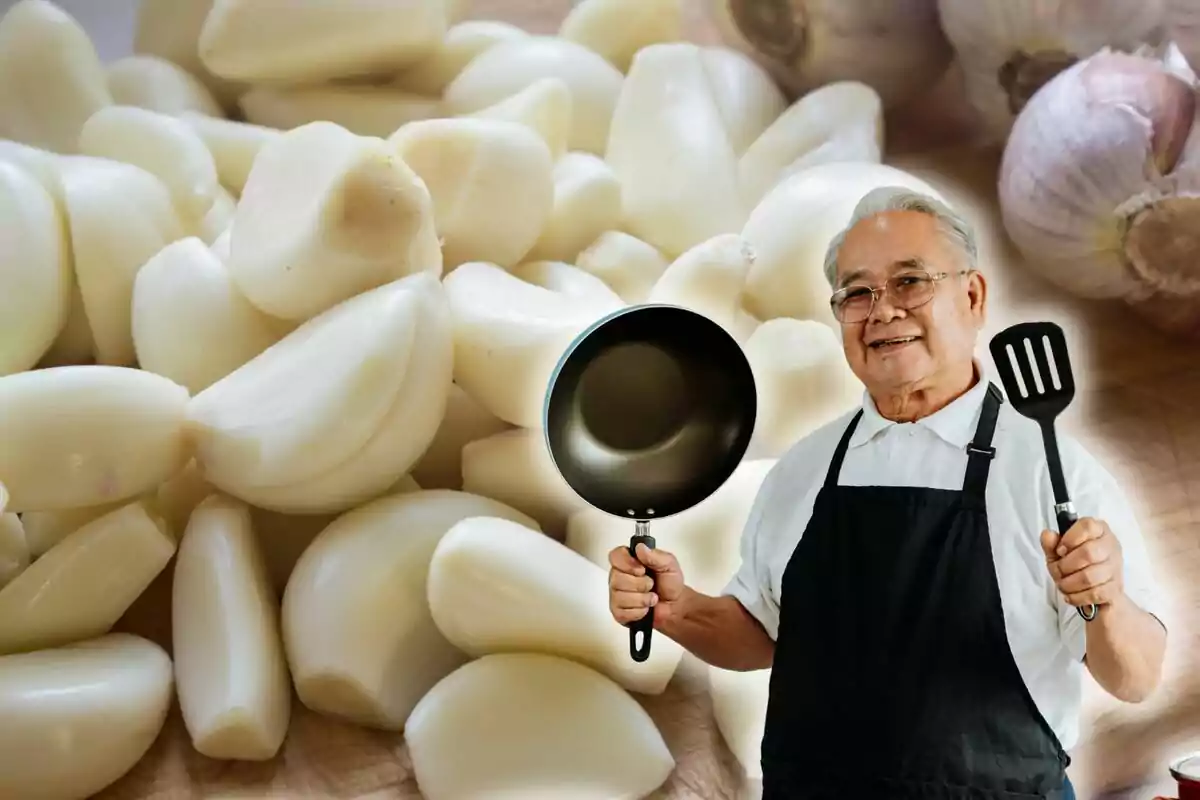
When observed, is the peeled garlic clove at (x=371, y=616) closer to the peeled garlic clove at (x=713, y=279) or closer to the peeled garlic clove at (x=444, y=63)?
the peeled garlic clove at (x=713, y=279)

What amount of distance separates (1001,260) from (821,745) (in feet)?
0.80

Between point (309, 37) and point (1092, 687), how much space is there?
0.54 metres

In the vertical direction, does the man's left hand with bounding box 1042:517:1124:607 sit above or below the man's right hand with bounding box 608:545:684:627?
above

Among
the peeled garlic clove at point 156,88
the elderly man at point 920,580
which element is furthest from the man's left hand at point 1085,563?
the peeled garlic clove at point 156,88

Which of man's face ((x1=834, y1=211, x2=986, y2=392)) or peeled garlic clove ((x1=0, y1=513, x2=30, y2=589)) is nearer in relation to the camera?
man's face ((x1=834, y1=211, x2=986, y2=392))

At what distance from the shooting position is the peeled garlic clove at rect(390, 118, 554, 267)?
0.55 m

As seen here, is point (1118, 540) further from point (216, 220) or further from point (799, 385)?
point (216, 220)

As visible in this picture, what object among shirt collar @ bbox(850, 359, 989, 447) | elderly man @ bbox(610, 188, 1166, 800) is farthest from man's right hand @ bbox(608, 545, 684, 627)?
shirt collar @ bbox(850, 359, 989, 447)

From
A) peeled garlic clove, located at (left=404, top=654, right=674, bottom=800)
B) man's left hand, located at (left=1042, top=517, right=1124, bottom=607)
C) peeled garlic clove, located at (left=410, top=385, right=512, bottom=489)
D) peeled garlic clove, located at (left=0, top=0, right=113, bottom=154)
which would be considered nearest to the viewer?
man's left hand, located at (left=1042, top=517, right=1124, bottom=607)

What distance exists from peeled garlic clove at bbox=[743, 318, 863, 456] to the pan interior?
5 centimetres

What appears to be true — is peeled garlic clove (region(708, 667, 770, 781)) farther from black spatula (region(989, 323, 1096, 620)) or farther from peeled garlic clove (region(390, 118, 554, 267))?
peeled garlic clove (region(390, 118, 554, 267))

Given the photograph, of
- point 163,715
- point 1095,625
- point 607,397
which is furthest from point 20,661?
point 1095,625

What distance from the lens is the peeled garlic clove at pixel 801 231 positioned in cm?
49

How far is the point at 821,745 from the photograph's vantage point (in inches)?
14.6
